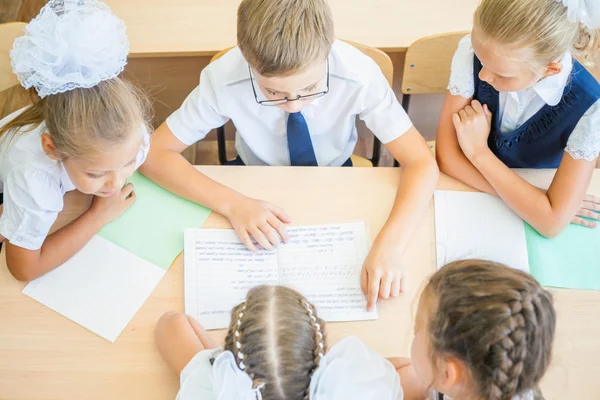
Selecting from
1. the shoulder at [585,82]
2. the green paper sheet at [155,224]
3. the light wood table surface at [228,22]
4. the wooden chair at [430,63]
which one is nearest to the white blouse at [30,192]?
the green paper sheet at [155,224]

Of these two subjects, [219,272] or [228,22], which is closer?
[219,272]

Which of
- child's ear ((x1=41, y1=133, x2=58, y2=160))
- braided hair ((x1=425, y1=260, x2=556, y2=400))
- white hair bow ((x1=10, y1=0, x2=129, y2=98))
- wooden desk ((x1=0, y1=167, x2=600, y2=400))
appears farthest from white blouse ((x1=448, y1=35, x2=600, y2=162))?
child's ear ((x1=41, y1=133, x2=58, y2=160))

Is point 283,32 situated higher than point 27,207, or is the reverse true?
point 283,32

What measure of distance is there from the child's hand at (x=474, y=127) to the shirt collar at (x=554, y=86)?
124 millimetres

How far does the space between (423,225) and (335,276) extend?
23 cm

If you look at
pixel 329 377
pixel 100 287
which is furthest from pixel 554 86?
pixel 100 287

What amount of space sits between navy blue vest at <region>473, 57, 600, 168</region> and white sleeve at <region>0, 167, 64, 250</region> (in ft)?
3.18

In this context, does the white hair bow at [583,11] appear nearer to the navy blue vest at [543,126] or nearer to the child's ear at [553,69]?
the child's ear at [553,69]

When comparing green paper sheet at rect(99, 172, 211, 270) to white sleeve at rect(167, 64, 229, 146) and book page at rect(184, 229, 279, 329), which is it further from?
white sleeve at rect(167, 64, 229, 146)

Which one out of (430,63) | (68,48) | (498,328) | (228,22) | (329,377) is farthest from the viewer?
(228,22)

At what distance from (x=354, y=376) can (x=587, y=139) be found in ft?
2.37

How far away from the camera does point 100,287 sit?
1.12 m

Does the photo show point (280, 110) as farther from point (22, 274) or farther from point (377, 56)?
point (22, 274)

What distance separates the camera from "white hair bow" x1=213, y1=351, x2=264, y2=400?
2.61ft
